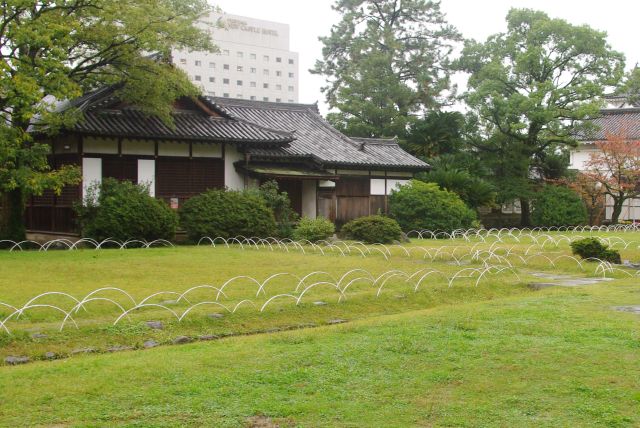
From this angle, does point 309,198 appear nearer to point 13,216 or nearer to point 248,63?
point 13,216

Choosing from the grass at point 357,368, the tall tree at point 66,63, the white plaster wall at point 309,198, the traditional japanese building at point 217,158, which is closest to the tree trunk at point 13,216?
the tall tree at point 66,63

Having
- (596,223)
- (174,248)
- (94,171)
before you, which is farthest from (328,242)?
(596,223)

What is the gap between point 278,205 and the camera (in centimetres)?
2461

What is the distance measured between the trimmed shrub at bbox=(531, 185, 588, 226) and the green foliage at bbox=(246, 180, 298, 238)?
1521 centimetres

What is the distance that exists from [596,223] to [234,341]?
32377mm

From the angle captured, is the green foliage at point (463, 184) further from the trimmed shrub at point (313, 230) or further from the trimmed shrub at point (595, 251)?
the trimmed shrub at point (595, 251)

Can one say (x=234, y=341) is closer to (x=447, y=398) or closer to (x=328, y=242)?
(x=447, y=398)

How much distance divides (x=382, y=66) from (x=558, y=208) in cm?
1457

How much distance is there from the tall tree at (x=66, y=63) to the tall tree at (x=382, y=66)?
19.5 meters

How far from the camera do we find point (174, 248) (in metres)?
20.0

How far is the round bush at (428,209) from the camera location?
27297 mm

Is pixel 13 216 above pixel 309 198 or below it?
below

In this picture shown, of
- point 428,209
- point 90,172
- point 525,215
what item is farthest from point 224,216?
point 525,215

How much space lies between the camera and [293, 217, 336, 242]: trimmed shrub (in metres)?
23.1
